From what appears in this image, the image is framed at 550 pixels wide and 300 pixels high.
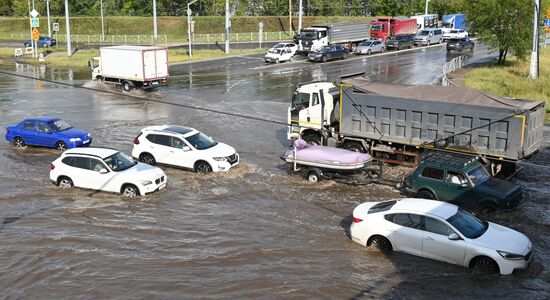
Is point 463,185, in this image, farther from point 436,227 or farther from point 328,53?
point 328,53

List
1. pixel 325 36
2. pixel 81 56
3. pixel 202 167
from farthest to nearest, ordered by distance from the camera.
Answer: pixel 81 56
pixel 325 36
pixel 202 167

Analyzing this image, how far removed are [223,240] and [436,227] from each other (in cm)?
539

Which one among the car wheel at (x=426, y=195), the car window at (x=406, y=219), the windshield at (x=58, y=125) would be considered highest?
the windshield at (x=58, y=125)

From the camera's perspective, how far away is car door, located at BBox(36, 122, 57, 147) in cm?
2503

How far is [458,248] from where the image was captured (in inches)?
522

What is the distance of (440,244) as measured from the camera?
44.3ft

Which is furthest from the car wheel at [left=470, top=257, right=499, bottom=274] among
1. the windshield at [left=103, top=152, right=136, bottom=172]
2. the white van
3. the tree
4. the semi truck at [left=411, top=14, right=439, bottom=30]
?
the semi truck at [left=411, top=14, right=439, bottom=30]

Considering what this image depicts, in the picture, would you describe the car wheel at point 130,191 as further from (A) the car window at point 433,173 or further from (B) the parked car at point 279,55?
(B) the parked car at point 279,55

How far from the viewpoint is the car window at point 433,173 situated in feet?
57.3

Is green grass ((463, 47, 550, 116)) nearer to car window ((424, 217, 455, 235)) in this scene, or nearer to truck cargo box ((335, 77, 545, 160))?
truck cargo box ((335, 77, 545, 160))

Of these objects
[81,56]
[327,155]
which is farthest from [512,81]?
[81,56]

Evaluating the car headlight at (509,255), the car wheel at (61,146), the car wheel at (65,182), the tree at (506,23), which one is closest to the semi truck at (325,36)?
the tree at (506,23)

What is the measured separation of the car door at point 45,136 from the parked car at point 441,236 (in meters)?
15.3

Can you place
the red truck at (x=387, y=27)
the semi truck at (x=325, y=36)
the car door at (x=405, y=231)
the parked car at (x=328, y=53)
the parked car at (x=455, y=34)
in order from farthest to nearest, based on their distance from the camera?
the parked car at (x=455, y=34) → the red truck at (x=387, y=27) → the semi truck at (x=325, y=36) → the parked car at (x=328, y=53) → the car door at (x=405, y=231)
